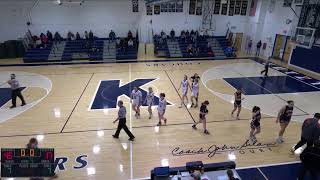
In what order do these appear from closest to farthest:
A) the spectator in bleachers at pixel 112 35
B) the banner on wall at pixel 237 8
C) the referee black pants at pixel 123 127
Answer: the referee black pants at pixel 123 127
the spectator in bleachers at pixel 112 35
the banner on wall at pixel 237 8

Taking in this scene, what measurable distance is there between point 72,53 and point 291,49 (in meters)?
19.2

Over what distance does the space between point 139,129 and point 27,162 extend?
15.2ft

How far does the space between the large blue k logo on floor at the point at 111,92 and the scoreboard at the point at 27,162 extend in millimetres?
5882

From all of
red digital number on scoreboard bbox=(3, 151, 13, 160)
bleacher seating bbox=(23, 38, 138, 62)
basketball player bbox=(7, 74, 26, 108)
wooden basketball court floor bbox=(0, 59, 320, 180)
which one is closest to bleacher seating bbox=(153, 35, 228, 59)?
bleacher seating bbox=(23, 38, 138, 62)

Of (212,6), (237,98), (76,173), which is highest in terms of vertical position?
(212,6)

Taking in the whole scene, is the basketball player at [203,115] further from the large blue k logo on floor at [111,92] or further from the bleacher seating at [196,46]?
the bleacher seating at [196,46]

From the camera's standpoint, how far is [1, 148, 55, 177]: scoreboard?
20.9 ft

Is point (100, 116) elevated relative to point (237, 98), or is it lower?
lower

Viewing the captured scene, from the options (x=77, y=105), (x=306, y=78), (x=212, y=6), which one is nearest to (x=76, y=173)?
(x=77, y=105)

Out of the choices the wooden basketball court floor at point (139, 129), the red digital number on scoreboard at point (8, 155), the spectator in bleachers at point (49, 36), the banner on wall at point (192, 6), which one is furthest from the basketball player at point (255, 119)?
the spectator in bleachers at point (49, 36)

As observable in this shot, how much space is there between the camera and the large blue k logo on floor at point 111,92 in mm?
12711

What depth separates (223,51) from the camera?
24.2 metres

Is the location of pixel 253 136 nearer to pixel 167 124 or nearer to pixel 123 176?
pixel 167 124

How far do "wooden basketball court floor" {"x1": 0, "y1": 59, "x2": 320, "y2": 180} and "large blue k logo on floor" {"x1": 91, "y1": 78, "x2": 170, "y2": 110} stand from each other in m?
0.35
